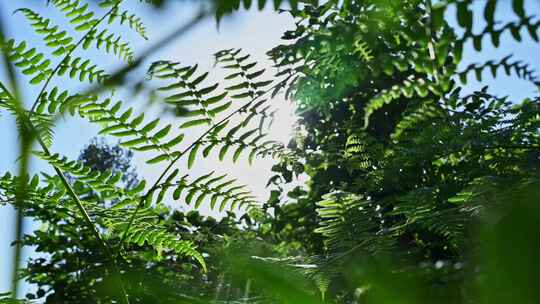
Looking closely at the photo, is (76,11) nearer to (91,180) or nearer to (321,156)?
(91,180)

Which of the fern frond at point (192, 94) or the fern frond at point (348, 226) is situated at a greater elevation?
the fern frond at point (192, 94)

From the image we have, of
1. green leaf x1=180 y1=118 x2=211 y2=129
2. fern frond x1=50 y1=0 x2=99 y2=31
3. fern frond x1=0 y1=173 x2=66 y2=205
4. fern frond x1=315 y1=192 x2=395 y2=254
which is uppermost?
fern frond x1=50 y1=0 x2=99 y2=31

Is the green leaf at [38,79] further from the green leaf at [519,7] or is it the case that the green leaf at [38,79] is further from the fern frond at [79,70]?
the green leaf at [519,7]

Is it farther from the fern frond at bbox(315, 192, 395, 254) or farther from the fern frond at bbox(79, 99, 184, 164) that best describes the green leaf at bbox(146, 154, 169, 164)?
the fern frond at bbox(315, 192, 395, 254)

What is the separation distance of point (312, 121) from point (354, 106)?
1.08 ft

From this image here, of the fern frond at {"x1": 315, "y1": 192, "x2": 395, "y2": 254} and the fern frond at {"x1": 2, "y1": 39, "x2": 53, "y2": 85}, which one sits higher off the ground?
the fern frond at {"x1": 2, "y1": 39, "x2": 53, "y2": 85}

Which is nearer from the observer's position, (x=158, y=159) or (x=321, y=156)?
(x=158, y=159)

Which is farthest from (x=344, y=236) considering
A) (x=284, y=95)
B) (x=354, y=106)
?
(x=354, y=106)

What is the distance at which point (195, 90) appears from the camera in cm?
107

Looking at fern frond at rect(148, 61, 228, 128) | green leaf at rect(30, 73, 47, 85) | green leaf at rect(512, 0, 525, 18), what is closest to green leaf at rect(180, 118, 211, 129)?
fern frond at rect(148, 61, 228, 128)

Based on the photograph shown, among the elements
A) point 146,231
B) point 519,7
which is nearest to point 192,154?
point 146,231

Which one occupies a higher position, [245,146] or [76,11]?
[76,11]

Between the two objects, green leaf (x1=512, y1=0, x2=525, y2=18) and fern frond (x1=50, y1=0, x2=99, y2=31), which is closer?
green leaf (x1=512, y1=0, x2=525, y2=18)

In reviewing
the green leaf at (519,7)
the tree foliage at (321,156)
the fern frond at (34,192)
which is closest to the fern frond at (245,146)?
the tree foliage at (321,156)
